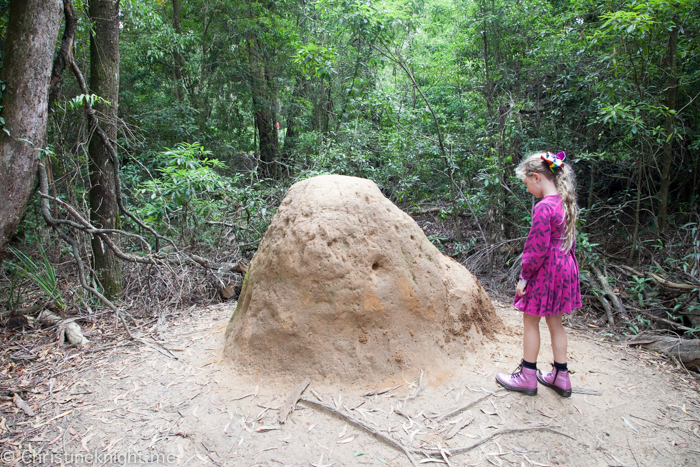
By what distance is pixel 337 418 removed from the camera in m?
2.31

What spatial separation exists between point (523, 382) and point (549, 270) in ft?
2.45

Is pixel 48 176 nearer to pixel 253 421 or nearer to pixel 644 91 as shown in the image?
pixel 253 421

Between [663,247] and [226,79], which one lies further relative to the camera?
[226,79]

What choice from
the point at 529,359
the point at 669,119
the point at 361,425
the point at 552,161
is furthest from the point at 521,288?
the point at 669,119

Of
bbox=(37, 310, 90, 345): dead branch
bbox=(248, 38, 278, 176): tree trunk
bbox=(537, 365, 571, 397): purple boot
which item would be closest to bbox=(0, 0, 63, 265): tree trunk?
bbox=(37, 310, 90, 345): dead branch

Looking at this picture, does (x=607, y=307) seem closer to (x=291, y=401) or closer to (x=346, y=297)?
(x=346, y=297)

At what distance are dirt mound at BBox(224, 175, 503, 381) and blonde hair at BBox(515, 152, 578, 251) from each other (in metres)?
0.95

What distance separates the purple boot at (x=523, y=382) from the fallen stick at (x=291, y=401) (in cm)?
131

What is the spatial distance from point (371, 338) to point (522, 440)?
1.06m

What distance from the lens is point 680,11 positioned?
158 inches

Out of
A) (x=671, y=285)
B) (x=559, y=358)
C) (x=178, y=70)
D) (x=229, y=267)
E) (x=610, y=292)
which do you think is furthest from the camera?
(x=178, y=70)

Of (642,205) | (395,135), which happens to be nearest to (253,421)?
(395,135)

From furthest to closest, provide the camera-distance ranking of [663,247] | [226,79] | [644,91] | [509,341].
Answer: [226,79]
[663,247]
[644,91]
[509,341]

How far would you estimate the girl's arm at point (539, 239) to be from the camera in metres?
2.40
